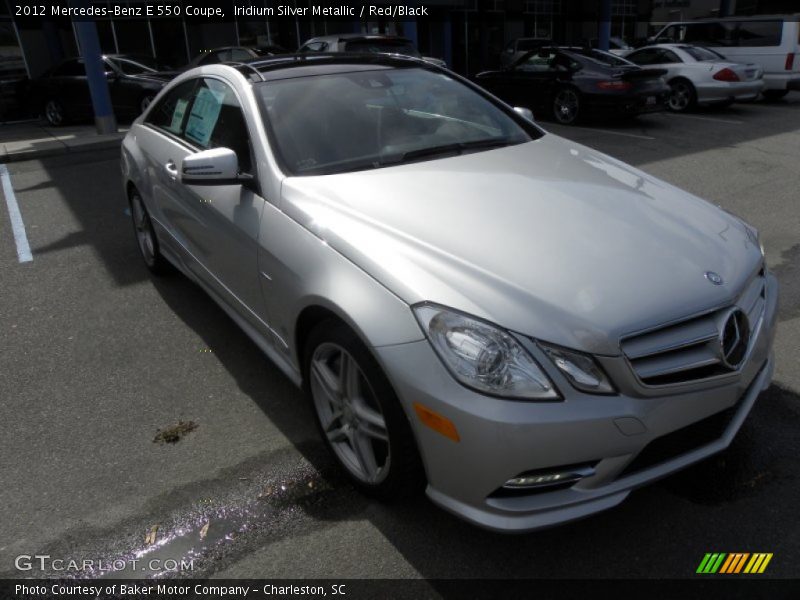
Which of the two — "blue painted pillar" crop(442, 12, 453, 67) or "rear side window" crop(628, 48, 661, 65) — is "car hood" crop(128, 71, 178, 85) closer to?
"rear side window" crop(628, 48, 661, 65)

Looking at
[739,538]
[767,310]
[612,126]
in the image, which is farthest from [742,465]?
[612,126]

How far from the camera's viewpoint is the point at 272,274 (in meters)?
2.81

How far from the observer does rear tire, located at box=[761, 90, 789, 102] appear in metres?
14.4

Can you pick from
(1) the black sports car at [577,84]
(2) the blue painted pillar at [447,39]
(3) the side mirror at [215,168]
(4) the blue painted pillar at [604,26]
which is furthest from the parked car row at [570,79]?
(3) the side mirror at [215,168]

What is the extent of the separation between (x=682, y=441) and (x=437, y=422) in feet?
2.76

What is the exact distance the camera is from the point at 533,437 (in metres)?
1.98

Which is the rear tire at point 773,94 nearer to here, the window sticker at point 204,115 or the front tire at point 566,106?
the front tire at point 566,106

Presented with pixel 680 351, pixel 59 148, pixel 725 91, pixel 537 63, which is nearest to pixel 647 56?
pixel 725 91

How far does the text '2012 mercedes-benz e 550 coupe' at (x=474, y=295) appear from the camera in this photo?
204 centimetres

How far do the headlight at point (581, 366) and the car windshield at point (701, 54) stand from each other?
43.1 feet

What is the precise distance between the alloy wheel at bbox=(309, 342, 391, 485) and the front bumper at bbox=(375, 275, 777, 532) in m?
0.26

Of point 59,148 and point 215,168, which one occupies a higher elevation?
point 215,168

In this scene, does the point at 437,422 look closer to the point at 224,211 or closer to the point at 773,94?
the point at 224,211

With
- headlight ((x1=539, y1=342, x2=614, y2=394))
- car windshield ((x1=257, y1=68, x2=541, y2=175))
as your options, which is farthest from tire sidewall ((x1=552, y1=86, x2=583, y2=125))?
headlight ((x1=539, y1=342, x2=614, y2=394))
